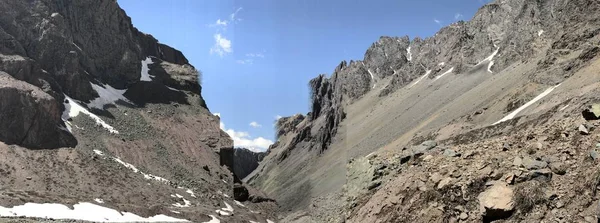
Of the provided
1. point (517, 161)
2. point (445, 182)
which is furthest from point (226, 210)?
point (517, 161)

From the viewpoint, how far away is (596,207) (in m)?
11.7

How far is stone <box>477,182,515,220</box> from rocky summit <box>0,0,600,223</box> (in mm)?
49

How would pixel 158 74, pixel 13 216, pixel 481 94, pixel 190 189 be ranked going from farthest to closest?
1. pixel 158 74
2. pixel 190 189
3. pixel 481 94
4. pixel 13 216

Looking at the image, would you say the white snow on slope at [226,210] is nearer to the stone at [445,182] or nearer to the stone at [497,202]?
the stone at [445,182]

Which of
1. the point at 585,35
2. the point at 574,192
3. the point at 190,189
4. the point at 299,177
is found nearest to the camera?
the point at 574,192

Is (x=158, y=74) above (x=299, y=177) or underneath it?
above

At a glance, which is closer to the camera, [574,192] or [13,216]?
[574,192]

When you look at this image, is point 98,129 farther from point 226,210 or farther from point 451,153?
point 451,153

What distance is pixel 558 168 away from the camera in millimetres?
14180

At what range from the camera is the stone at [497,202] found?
13734mm

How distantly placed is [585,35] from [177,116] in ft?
264

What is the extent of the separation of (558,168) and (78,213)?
48.4 m

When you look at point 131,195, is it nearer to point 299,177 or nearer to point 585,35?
point 299,177

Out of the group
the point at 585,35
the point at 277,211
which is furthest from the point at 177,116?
the point at 585,35
